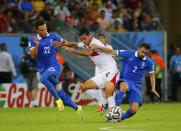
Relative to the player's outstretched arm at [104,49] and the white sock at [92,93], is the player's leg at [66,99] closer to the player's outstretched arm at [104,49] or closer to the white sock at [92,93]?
the player's outstretched arm at [104,49]

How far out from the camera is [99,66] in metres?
19.1

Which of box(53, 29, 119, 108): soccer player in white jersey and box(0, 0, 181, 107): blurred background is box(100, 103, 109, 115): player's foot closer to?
box(53, 29, 119, 108): soccer player in white jersey

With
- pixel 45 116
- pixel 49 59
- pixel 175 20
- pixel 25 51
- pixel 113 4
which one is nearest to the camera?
pixel 49 59

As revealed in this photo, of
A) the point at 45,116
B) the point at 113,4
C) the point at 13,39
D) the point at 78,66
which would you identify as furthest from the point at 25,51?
the point at 45,116

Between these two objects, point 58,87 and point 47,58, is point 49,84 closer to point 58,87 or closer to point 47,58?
point 58,87

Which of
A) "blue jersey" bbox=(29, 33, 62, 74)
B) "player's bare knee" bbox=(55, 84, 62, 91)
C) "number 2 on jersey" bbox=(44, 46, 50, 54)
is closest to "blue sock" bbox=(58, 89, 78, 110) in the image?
"player's bare knee" bbox=(55, 84, 62, 91)

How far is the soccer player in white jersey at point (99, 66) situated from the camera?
17484 mm

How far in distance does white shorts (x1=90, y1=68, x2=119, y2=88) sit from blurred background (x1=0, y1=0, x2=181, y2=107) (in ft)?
24.9

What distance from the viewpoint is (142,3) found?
103 ft

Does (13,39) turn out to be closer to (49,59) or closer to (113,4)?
(113,4)

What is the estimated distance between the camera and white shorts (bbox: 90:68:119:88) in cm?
1819

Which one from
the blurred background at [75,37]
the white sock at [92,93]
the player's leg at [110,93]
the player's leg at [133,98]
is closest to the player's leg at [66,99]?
the player's leg at [110,93]

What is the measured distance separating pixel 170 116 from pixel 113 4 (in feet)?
39.0

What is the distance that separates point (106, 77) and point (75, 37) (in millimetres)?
9324
